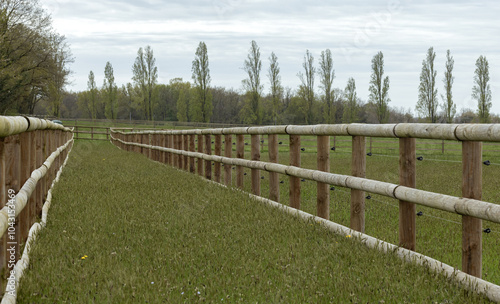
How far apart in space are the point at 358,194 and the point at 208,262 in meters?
1.89

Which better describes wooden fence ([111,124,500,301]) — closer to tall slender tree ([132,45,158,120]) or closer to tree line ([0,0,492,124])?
tree line ([0,0,492,124])

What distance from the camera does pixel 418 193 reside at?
14.0 feet

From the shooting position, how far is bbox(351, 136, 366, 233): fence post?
5.41 metres

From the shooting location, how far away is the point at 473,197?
3787mm

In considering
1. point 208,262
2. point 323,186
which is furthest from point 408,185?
point 208,262

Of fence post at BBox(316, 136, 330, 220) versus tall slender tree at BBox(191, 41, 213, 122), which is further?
tall slender tree at BBox(191, 41, 213, 122)

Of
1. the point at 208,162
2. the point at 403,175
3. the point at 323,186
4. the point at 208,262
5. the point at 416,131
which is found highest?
the point at 416,131

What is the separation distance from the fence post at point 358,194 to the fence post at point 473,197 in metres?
1.63

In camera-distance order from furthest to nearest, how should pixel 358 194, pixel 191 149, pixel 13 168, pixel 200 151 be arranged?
pixel 191 149
pixel 200 151
pixel 358 194
pixel 13 168

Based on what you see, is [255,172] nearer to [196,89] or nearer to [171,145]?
[171,145]

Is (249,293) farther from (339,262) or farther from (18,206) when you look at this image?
(18,206)

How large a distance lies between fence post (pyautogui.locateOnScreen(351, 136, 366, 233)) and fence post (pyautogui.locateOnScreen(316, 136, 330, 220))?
693 mm

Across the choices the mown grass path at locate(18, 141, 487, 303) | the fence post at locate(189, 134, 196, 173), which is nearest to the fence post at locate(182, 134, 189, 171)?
the fence post at locate(189, 134, 196, 173)

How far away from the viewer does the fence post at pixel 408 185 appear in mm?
4586
